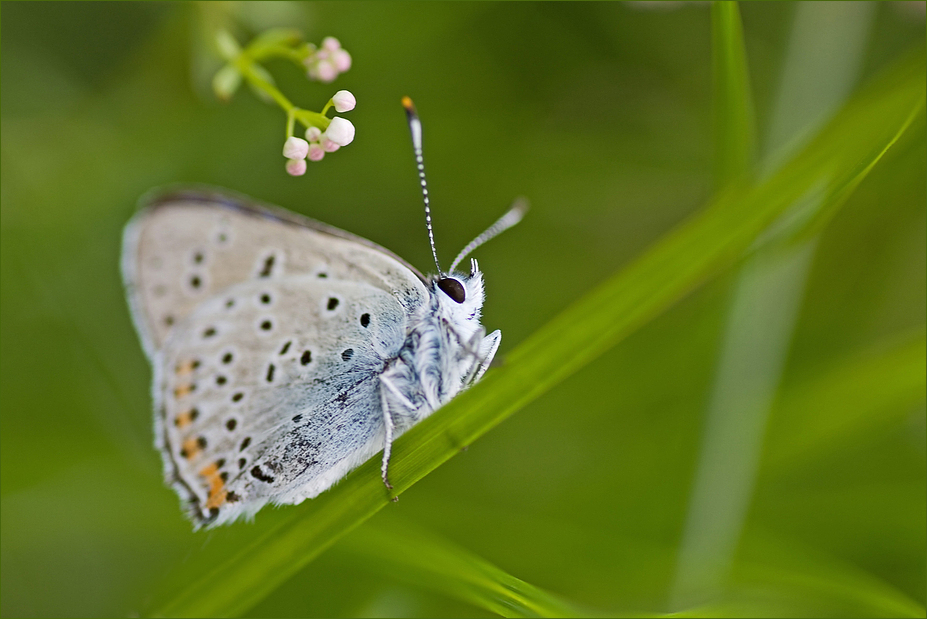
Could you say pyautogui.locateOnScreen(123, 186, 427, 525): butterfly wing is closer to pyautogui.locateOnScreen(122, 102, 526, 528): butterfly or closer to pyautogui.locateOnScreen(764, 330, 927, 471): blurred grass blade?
pyautogui.locateOnScreen(122, 102, 526, 528): butterfly

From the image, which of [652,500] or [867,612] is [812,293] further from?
[867,612]

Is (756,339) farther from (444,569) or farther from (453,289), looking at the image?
(444,569)

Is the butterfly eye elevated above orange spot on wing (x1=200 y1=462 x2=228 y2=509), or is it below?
above

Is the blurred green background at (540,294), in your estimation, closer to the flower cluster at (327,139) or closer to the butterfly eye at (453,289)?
the butterfly eye at (453,289)

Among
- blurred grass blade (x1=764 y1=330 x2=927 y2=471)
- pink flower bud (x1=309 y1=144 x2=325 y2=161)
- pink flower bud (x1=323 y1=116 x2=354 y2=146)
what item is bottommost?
pink flower bud (x1=309 y1=144 x2=325 y2=161)

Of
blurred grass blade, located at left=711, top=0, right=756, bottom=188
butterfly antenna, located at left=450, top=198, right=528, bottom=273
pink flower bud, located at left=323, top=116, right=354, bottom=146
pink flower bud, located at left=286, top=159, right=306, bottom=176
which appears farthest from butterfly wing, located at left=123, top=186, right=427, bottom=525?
blurred grass blade, located at left=711, top=0, right=756, bottom=188

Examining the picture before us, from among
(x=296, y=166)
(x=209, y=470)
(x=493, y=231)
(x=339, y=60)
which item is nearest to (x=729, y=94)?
(x=493, y=231)
